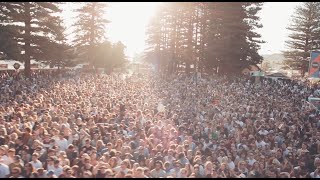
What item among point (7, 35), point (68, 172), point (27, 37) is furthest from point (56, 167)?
point (27, 37)

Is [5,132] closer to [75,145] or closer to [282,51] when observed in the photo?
[75,145]

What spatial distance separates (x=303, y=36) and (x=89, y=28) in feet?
83.4

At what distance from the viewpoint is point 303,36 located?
52375 mm

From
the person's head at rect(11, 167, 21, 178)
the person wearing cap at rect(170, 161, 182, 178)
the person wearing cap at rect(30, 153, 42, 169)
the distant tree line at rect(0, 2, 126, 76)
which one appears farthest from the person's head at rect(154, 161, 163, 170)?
the distant tree line at rect(0, 2, 126, 76)

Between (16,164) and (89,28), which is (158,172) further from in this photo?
(89,28)

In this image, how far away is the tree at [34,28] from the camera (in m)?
35.5

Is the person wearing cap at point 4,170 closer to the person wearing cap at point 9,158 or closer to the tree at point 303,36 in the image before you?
the person wearing cap at point 9,158

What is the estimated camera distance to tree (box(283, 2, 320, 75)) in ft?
167

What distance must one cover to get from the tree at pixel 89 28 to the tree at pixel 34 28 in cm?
1331

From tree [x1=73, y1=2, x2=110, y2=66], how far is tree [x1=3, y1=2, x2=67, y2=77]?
524 inches

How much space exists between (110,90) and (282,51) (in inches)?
1322

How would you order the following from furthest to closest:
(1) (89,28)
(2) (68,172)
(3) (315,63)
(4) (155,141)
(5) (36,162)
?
(1) (89,28) → (3) (315,63) → (4) (155,141) → (5) (36,162) → (2) (68,172)

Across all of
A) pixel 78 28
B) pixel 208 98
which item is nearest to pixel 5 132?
pixel 208 98

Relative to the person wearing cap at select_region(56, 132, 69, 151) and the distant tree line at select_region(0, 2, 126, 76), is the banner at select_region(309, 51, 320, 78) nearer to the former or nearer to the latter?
the person wearing cap at select_region(56, 132, 69, 151)
